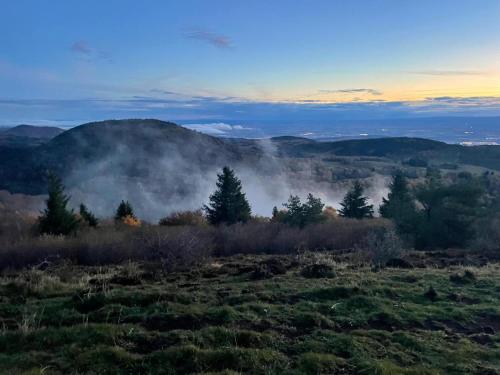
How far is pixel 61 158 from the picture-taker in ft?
425

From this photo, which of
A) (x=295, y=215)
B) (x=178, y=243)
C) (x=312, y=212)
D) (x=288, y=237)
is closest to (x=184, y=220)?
(x=295, y=215)

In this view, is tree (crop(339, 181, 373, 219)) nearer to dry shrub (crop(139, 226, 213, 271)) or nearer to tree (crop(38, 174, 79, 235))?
tree (crop(38, 174, 79, 235))

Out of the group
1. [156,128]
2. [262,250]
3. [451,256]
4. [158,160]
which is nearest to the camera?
[451,256]

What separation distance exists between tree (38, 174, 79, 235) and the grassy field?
69.6ft

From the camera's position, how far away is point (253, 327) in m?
8.67

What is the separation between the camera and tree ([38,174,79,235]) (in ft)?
109

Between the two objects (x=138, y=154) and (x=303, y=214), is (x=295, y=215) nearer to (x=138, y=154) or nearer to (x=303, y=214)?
(x=303, y=214)

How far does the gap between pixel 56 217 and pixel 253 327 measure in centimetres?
2795

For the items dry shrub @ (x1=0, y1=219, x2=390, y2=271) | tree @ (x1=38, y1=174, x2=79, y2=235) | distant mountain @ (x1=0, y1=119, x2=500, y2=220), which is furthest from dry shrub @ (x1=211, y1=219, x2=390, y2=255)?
distant mountain @ (x1=0, y1=119, x2=500, y2=220)

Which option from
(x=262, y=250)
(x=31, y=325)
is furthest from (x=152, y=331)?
(x=262, y=250)

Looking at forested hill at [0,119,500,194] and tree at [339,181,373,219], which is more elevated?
forested hill at [0,119,500,194]

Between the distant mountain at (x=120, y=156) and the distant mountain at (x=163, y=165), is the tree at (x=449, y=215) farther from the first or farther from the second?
the distant mountain at (x=120, y=156)

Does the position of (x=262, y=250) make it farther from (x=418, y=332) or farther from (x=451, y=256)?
(x=418, y=332)

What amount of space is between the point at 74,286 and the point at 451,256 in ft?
55.7
